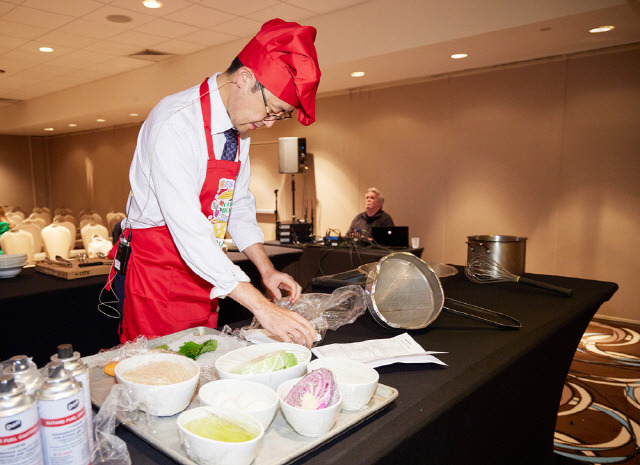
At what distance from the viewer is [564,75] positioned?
4168 millimetres

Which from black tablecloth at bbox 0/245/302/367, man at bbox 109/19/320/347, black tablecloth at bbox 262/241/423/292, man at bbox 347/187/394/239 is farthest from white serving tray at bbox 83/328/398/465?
man at bbox 347/187/394/239

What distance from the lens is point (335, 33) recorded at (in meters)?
4.18

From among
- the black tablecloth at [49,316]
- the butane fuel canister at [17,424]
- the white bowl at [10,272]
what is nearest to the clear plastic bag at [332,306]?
the butane fuel canister at [17,424]

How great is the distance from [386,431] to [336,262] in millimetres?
3521

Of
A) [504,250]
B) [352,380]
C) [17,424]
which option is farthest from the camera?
[504,250]

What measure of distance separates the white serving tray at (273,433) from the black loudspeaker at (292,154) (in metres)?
5.19

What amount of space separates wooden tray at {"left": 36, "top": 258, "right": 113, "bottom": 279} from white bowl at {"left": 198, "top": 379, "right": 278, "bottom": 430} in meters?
1.91

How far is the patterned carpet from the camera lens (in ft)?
6.49

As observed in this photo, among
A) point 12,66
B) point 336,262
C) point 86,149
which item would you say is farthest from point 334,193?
point 86,149

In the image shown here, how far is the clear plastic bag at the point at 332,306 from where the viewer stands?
1214 millimetres

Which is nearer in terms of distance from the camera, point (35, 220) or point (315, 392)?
point (315, 392)

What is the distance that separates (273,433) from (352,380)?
17 cm

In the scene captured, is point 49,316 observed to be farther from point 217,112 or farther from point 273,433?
point 273,433

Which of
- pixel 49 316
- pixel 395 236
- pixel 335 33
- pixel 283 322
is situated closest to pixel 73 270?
pixel 49 316
